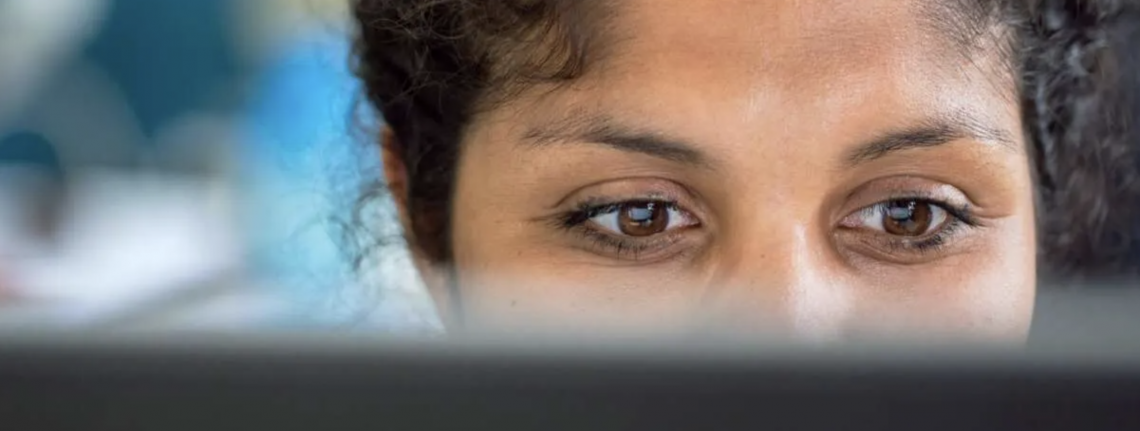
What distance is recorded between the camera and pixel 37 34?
1847 millimetres

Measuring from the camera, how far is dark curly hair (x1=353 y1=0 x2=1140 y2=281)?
74 cm

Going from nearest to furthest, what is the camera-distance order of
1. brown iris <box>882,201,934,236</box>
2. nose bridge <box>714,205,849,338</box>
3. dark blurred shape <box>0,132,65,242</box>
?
1. nose bridge <box>714,205,849,338</box>
2. brown iris <box>882,201,934,236</box>
3. dark blurred shape <box>0,132,65,242</box>

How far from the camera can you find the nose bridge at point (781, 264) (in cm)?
62

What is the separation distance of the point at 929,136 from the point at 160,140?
1.46m

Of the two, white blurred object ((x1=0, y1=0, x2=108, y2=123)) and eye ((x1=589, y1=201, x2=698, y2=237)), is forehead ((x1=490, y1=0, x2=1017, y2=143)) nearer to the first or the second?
eye ((x1=589, y1=201, x2=698, y2=237))

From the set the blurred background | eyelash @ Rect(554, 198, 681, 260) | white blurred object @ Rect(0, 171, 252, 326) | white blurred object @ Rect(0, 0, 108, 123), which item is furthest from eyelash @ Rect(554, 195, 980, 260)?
white blurred object @ Rect(0, 0, 108, 123)

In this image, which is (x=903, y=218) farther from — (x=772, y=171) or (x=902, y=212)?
(x=772, y=171)

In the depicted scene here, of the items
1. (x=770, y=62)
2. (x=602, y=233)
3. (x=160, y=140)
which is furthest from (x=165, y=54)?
(x=770, y=62)

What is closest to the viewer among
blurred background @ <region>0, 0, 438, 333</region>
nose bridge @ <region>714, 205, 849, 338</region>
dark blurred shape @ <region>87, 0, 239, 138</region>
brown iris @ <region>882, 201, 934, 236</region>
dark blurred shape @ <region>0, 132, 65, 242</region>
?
nose bridge @ <region>714, 205, 849, 338</region>

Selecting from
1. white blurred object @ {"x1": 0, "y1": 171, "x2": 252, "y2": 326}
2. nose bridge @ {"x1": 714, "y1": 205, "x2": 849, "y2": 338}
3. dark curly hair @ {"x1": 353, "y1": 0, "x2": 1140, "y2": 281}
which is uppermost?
white blurred object @ {"x1": 0, "y1": 171, "x2": 252, "y2": 326}

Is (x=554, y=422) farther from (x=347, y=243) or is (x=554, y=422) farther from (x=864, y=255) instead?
(x=347, y=243)

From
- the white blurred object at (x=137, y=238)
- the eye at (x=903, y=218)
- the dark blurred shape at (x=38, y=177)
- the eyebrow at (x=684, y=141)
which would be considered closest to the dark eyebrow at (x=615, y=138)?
the eyebrow at (x=684, y=141)

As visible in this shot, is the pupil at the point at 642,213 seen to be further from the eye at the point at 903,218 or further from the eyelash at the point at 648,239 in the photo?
the eye at the point at 903,218

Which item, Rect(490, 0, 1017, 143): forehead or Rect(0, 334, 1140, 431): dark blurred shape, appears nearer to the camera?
Rect(0, 334, 1140, 431): dark blurred shape
